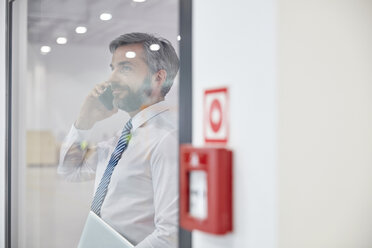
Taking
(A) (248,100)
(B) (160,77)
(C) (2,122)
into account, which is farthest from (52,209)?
(A) (248,100)

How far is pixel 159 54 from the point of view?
1404mm

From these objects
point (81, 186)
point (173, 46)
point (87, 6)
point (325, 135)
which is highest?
point (87, 6)

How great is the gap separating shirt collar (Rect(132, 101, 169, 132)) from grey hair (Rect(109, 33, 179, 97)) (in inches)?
1.6

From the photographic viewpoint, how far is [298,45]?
91 cm

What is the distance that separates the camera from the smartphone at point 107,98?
162 centimetres

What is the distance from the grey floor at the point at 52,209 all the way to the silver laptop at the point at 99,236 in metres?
0.05

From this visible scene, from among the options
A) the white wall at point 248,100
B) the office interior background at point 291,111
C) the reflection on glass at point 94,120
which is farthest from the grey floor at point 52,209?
the white wall at point 248,100

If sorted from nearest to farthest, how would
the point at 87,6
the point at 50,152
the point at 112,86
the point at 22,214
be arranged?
the point at 112,86, the point at 87,6, the point at 50,152, the point at 22,214

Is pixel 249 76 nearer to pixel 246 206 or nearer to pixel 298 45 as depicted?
pixel 298 45

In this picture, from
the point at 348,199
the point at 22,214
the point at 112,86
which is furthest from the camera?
the point at 22,214

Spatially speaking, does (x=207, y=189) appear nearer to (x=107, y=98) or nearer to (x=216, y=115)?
(x=216, y=115)

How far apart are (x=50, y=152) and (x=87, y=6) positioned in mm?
747

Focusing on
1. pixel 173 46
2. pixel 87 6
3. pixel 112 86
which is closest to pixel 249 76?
pixel 173 46

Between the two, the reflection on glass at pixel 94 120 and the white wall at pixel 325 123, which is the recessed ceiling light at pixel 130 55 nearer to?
the reflection on glass at pixel 94 120
